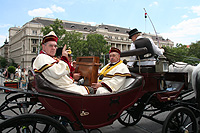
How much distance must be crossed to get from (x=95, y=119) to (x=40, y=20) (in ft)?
223

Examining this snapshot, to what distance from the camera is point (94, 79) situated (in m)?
2.67

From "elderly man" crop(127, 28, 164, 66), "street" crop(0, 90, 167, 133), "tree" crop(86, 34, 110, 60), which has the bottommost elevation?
"street" crop(0, 90, 167, 133)

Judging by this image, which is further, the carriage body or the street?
the street

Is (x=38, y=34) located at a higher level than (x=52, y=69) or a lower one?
higher

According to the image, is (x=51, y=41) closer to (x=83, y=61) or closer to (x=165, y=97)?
(x=83, y=61)

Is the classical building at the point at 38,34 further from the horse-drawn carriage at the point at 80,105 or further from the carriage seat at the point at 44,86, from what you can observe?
the carriage seat at the point at 44,86

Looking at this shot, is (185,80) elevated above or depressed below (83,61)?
below

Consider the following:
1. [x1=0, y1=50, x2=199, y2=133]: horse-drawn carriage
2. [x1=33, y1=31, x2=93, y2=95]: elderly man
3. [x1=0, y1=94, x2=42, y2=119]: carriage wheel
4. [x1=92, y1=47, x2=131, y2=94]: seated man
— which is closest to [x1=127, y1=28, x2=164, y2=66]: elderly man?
→ [x1=0, y1=50, x2=199, y2=133]: horse-drawn carriage

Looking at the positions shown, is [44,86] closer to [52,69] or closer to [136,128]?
[52,69]

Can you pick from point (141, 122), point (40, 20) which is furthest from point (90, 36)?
point (141, 122)

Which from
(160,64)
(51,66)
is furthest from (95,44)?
(51,66)

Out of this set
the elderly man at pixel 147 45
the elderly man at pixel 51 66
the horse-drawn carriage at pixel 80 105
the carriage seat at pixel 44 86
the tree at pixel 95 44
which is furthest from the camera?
the tree at pixel 95 44

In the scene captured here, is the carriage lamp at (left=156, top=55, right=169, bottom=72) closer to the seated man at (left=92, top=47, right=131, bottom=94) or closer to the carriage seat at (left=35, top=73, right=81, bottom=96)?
the seated man at (left=92, top=47, right=131, bottom=94)

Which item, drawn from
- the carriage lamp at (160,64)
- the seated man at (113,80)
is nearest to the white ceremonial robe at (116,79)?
the seated man at (113,80)
